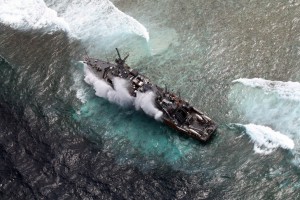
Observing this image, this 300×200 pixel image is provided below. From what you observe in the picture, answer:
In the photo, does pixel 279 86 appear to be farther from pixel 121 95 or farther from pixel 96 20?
pixel 96 20

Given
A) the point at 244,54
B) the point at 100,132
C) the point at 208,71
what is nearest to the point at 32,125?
the point at 100,132

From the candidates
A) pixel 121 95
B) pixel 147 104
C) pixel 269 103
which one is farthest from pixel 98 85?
pixel 269 103

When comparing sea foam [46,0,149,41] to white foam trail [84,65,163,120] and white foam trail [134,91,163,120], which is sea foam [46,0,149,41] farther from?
white foam trail [134,91,163,120]

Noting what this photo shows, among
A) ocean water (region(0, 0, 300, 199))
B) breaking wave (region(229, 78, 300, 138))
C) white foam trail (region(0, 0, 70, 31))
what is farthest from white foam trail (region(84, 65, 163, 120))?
white foam trail (region(0, 0, 70, 31))

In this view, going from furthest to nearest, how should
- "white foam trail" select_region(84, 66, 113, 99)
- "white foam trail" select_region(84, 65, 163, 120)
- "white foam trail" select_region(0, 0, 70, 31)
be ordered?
"white foam trail" select_region(0, 0, 70, 31) < "white foam trail" select_region(84, 66, 113, 99) < "white foam trail" select_region(84, 65, 163, 120)

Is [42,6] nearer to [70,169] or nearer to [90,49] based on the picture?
[90,49]

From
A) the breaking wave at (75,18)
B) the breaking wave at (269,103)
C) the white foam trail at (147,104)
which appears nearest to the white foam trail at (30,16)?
the breaking wave at (75,18)
